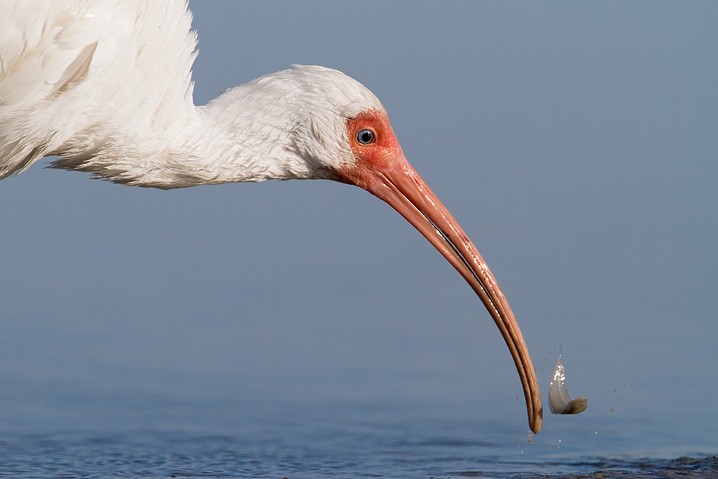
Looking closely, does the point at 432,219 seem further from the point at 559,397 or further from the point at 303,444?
the point at 303,444

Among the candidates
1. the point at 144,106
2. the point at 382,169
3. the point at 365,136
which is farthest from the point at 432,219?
the point at 144,106

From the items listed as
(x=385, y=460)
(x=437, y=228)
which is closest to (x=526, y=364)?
(x=437, y=228)

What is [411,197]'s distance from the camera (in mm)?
8195

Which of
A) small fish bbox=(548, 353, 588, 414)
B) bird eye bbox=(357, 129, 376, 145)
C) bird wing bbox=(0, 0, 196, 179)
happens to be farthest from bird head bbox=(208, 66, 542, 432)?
small fish bbox=(548, 353, 588, 414)

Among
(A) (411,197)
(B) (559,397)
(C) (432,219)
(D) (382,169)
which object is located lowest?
(B) (559,397)

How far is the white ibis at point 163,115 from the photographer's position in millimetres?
7043

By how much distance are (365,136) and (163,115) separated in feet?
3.67

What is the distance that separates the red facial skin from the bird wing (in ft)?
3.45

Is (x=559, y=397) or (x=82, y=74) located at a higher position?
(x=82, y=74)

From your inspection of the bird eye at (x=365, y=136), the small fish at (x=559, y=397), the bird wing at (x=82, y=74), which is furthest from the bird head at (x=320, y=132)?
the small fish at (x=559, y=397)

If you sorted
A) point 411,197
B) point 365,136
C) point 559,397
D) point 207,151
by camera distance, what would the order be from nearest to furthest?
point 207,151, point 365,136, point 411,197, point 559,397

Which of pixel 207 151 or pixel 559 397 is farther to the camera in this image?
pixel 559 397

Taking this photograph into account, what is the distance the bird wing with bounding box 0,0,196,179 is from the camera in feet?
23.0

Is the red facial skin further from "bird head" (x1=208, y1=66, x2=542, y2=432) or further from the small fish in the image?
the small fish
